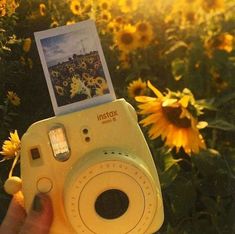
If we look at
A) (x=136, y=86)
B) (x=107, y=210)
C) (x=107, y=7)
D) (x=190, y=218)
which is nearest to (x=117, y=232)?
(x=107, y=210)

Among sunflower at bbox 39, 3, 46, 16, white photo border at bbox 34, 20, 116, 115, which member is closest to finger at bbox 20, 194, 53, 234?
white photo border at bbox 34, 20, 116, 115

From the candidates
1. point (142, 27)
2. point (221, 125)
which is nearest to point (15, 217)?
point (221, 125)

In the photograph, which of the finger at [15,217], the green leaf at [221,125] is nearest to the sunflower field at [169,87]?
the green leaf at [221,125]

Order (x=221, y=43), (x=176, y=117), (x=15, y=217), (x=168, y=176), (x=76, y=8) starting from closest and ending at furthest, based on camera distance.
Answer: (x=15, y=217), (x=176, y=117), (x=168, y=176), (x=221, y=43), (x=76, y=8)

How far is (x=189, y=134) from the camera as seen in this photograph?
4.88ft

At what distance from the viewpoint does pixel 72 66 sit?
3.47 ft

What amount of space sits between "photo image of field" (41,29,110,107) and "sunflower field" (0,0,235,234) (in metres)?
0.02

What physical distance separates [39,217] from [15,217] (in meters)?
0.10

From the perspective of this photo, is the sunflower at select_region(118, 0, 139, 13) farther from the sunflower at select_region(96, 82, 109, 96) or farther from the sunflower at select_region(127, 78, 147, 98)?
the sunflower at select_region(96, 82, 109, 96)

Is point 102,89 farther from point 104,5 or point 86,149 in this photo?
point 104,5

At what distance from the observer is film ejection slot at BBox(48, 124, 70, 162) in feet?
3.46

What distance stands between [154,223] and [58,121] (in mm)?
248

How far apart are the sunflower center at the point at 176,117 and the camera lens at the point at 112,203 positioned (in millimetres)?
467

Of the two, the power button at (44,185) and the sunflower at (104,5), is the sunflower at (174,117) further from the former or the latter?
the sunflower at (104,5)
